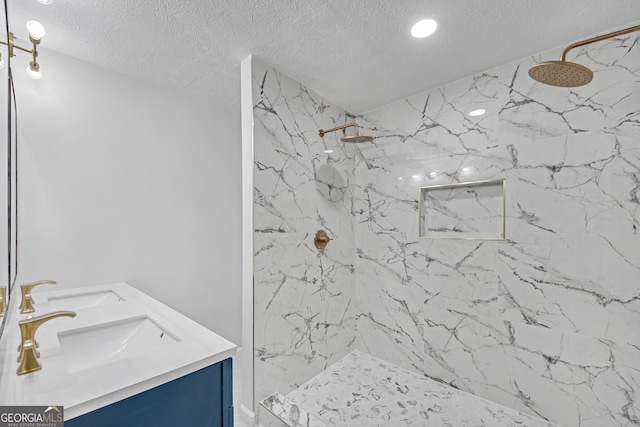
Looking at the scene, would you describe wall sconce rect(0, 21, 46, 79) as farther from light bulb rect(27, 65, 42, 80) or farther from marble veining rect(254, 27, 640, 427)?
marble veining rect(254, 27, 640, 427)

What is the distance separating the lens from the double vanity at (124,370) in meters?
0.74

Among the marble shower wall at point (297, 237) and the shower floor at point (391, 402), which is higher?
the marble shower wall at point (297, 237)

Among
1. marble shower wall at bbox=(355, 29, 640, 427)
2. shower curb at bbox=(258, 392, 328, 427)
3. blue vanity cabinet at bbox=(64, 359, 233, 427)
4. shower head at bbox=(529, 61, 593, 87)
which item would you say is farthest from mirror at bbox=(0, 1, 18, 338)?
marble shower wall at bbox=(355, 29, 640, 427)

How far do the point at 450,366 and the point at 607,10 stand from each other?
2442 millimetres

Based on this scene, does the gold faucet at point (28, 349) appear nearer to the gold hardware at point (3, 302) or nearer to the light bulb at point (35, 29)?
the gold hardware at point (3, 302)

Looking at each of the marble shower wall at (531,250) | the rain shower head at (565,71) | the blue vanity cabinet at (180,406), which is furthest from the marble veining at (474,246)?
the blue vanity cabinet at (180,406)

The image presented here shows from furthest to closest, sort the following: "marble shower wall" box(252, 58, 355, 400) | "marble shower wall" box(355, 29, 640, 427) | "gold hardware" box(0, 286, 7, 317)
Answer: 1. "marble shower wall" box(252, 58, 355, 400)
2. "marble shower wall" box(355, 29, 640, 427)
3. "gold hardware" box(0, 286, 7, 317)

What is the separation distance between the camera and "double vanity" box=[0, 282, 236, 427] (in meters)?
0.74

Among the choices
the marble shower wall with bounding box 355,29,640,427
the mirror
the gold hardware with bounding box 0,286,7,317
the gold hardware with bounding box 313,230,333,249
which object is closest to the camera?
the gold hardware with bounding box 0,286,7,317

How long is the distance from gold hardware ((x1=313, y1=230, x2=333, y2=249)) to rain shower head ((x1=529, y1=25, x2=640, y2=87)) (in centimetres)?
167

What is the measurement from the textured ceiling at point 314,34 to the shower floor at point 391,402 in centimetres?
243

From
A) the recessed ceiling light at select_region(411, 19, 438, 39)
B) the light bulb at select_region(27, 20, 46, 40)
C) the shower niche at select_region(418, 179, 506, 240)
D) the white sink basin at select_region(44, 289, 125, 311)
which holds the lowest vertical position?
the white sink basin at select_region(44, 289, 125, 311)

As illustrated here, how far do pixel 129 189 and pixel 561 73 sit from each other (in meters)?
2.71

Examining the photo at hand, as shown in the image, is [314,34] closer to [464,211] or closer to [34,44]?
[34,44]
